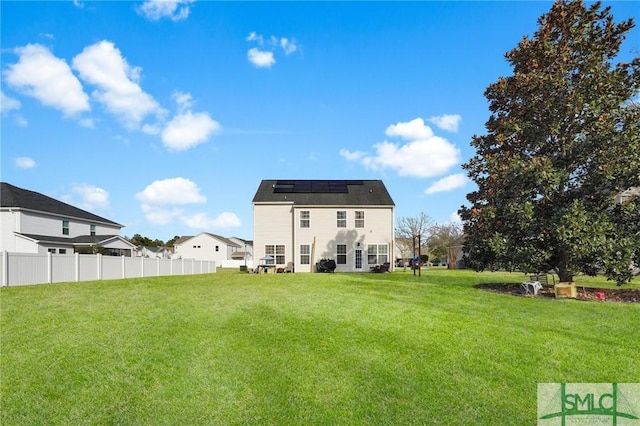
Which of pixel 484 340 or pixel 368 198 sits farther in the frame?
pixel 368 198

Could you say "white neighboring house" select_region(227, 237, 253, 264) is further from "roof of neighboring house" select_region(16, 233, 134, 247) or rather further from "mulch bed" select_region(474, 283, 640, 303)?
"mulch bed" select_region(474, 283, 640, 303)

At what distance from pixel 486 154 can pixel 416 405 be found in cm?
1436

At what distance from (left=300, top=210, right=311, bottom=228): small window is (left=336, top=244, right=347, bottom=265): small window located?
10.5ft

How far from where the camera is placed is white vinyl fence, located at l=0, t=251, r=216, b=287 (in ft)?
51.1

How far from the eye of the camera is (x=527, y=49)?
1606 cm

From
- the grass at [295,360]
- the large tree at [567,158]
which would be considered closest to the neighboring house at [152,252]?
the grass at [295,360]

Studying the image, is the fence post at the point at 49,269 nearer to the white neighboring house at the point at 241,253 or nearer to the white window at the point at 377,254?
the white window at the point at 377,254

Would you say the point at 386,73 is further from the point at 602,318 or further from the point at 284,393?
the point at 284,393

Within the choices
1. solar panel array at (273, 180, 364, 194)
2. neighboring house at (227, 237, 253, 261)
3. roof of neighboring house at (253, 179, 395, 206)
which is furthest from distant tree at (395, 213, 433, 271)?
neighboring house at (227, 237, 253, 261)

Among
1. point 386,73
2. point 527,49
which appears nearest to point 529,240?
point 527,49

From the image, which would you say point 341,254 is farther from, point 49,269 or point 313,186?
point 49,269

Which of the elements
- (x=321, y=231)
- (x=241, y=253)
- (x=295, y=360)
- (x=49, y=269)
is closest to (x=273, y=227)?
(x=321, y=231)

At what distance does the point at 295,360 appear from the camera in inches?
266

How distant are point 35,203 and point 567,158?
120 ft
